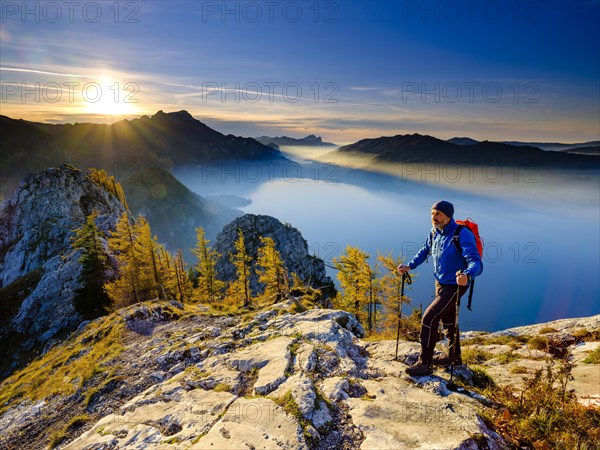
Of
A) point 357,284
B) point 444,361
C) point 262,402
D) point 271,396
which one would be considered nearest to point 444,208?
point 444,361

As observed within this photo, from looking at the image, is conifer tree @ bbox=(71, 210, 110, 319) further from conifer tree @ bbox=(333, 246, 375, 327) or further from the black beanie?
the black beanie

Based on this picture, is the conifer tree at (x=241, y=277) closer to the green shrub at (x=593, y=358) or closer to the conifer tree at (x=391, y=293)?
the conifer tree at (x=391, y=293)

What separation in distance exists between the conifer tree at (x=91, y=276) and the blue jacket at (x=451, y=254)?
39210mm

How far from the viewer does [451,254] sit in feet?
23.3

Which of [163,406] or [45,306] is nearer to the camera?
[163,406]

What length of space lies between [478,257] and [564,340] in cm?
943

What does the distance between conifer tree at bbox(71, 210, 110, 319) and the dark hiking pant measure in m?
38.6

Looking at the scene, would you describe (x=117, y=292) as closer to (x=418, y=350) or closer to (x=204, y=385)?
(x=204, y=385)

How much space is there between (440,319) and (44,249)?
72.1m

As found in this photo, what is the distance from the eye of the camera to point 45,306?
37812 millimetres

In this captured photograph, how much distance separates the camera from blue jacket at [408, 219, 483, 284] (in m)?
6.59

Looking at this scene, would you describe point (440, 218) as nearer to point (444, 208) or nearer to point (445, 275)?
point (444, 208)

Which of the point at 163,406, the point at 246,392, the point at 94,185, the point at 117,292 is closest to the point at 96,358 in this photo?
the point at 163,406

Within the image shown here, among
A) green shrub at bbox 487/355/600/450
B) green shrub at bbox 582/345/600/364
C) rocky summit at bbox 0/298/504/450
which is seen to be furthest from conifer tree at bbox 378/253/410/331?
green shrub at bbox 487/355/600/450
